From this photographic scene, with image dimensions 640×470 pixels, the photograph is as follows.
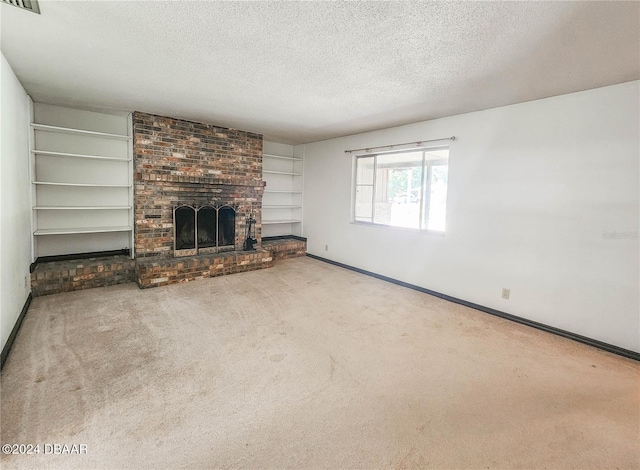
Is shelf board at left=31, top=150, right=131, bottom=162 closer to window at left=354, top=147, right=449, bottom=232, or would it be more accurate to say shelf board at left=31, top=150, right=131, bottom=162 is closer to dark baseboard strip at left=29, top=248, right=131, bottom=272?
dark baseboard strip at left=29, top=248, right=131, bottom=272

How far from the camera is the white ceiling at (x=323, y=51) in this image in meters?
1.87

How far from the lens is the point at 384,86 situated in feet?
10.0

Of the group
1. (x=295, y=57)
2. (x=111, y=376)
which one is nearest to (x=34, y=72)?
(x=295, y=57)

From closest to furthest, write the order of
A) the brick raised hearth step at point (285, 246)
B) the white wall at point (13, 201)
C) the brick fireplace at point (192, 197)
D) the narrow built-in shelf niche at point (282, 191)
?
the white wall at point (13, 201) → the brick fireplace at point (192, 197) → the brick raised hearth step at point (285, 246) → the narrow built-in shelf niche at point (282, 191)

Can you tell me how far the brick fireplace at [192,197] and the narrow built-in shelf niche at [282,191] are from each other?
35.4 inches

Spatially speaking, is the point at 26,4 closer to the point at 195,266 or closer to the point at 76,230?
the point at 76,230

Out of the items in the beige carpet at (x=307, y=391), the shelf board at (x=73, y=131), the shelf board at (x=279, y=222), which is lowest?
the beige carpet at (x=307, y=391)

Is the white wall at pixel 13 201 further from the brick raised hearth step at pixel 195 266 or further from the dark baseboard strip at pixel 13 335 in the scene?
the brick raised hearth step at pixel 195 266

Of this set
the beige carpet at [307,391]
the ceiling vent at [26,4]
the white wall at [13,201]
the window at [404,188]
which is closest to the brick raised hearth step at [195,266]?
the beige carpet at [307,391]

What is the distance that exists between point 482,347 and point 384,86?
2.65 m

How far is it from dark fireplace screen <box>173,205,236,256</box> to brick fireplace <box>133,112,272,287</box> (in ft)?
0.05

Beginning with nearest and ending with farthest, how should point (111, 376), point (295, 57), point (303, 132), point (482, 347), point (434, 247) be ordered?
point (111, 376), point (295, 57), point (482, 347), point (434, 247), point (303, 132)

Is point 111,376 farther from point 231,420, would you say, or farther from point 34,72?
point 34,72

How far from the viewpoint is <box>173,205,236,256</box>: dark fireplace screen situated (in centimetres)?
499
